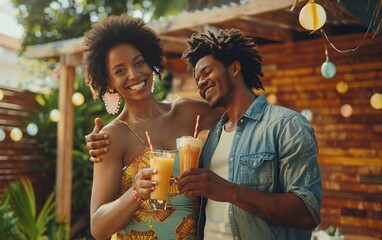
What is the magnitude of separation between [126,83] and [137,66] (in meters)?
0.11

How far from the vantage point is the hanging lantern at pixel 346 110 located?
18.7ft

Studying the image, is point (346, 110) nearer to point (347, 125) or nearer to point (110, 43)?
point (347, 125)

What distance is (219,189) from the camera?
6.48ft

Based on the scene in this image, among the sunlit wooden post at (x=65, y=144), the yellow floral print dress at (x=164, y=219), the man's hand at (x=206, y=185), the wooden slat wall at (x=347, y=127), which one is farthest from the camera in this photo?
the sunlit wooden post at (x=65, y=144)

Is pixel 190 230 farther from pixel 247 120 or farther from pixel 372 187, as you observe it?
pixel 372 187

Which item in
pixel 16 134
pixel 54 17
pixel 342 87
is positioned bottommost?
pixel 16 134

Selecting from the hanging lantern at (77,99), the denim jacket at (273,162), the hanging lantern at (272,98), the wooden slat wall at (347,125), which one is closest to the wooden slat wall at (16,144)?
the hanging lantern at (77,99)

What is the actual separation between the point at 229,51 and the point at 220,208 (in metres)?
0.70

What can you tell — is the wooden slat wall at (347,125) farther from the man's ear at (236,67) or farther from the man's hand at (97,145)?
the man's hand at (97,145)

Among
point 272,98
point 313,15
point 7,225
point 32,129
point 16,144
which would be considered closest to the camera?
point 313,15

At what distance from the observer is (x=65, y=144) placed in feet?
23.3

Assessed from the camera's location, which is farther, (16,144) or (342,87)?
(16,144)

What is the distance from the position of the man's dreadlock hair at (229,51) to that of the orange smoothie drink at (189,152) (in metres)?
0.41

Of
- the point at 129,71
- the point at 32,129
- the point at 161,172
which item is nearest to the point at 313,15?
the point at 129,71
